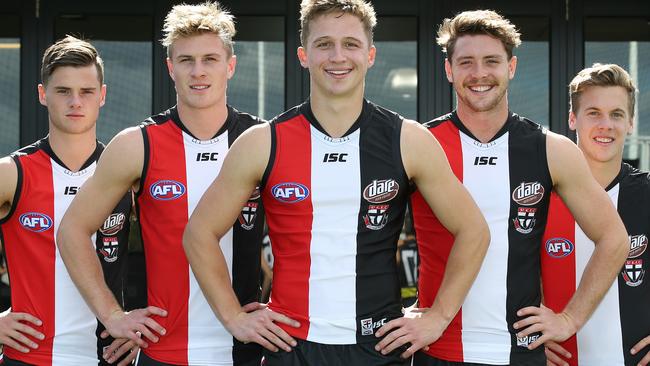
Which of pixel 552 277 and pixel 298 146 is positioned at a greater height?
pixel 298 146

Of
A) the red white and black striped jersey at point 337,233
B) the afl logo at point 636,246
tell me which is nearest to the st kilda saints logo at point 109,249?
the red white and black striped jersey at point 337,233

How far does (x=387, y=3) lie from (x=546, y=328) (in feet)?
14.1

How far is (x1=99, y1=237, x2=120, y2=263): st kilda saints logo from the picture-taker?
404cm

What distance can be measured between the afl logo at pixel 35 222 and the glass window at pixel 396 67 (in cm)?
394

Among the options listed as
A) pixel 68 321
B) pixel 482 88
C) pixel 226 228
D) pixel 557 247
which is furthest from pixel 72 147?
pixel 557 247

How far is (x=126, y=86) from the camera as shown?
7391 mm

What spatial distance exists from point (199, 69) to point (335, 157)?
2.44 ft

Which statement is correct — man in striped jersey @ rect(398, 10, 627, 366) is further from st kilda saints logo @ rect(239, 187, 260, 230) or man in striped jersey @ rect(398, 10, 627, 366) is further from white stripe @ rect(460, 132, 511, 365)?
st kilda saints logo @ rect(239, 187, 260, 230)

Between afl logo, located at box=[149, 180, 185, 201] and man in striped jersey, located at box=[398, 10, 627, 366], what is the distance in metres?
0.94

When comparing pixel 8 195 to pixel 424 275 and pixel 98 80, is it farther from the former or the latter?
pixel 424 275

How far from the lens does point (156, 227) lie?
3.67 m

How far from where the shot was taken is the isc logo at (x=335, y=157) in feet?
11.0

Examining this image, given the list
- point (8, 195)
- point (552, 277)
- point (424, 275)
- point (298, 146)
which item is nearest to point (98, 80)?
point (8, 195)

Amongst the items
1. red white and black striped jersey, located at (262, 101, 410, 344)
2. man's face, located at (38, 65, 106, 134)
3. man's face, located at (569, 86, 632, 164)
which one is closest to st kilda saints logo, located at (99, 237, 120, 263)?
man's face, located at (38, 65, 106, 134)
